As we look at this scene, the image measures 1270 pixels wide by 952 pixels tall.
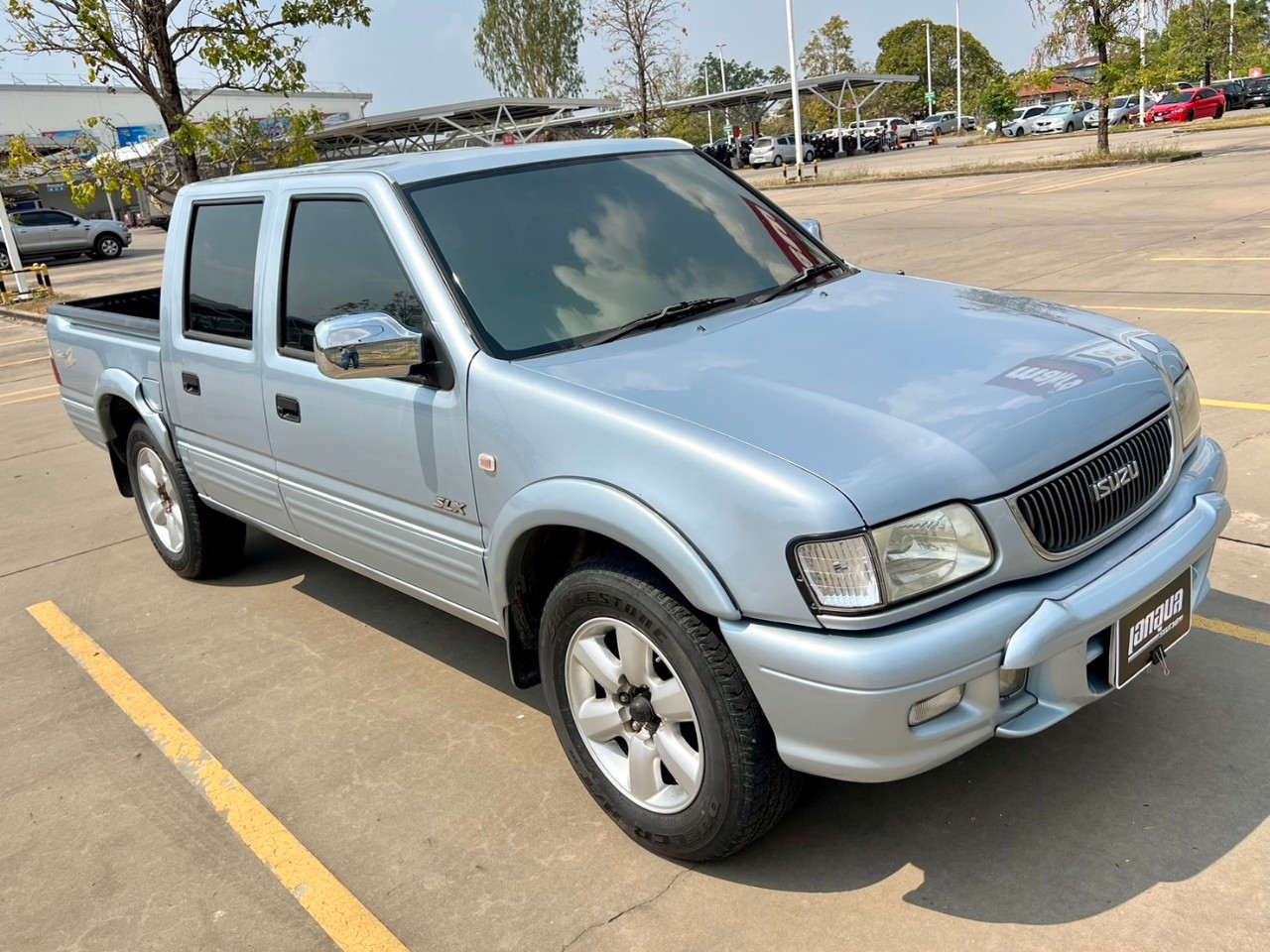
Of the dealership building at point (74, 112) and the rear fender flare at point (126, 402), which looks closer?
the rear fender flare at point (126, 402)

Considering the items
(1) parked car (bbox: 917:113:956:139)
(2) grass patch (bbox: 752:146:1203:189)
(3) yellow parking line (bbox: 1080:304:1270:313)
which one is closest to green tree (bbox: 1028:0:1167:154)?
(2) grass patch (bbox: 752:146:1203:189)

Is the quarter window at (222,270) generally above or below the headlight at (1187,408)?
above

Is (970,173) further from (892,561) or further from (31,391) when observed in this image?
(892,561)

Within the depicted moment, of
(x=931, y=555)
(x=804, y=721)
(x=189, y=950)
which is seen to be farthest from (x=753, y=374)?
(x=189, y=950)

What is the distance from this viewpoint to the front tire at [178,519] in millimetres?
5152

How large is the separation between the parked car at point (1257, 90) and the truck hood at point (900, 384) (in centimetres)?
5385

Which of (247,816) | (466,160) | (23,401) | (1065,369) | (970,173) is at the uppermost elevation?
(466,160)

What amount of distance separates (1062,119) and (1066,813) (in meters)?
51.2

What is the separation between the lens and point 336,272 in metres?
3.79

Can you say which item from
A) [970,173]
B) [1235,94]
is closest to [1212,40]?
[1235,94]

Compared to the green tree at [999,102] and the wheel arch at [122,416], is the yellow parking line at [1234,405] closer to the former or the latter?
the wheel arch at [122,416]

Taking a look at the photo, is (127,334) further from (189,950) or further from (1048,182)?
(1048,182)

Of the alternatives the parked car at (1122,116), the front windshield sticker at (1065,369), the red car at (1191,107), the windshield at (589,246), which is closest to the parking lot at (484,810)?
the front windshield sticker at (1065,369)

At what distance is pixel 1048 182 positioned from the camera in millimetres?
21891
